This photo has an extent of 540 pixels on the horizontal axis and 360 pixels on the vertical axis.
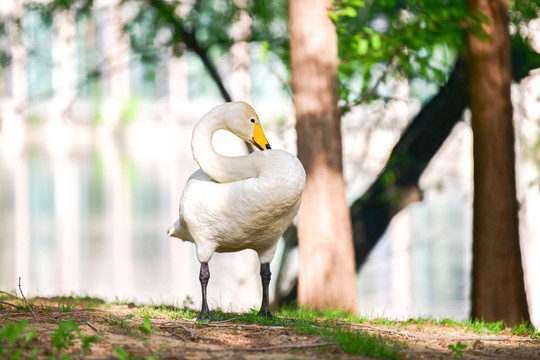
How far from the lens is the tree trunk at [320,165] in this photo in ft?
22.7

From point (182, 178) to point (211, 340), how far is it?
2400cm

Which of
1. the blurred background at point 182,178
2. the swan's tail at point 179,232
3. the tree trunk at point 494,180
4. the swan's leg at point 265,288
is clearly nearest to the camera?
the swan's leg at point 265,288

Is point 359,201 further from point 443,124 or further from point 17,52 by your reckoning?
point 17,52

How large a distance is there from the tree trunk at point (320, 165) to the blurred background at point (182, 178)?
0.44 m

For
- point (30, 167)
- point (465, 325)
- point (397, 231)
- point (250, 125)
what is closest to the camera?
point (250, 125)

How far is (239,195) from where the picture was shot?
4.70m

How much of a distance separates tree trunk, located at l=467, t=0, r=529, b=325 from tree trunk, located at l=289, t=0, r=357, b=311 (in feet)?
5.76

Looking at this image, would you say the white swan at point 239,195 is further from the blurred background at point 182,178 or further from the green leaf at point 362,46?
the green leaf at point 362,46

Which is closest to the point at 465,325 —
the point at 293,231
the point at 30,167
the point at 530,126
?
the point at 293,231

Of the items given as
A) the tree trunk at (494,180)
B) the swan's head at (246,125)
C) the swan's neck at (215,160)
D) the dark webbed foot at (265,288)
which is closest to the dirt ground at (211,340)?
the dark webbed foot at (265,288)

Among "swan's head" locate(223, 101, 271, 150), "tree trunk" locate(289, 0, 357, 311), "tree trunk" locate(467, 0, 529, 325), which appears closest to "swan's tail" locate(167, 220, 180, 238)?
"swan's head" locate(223, 101, 271, 150)

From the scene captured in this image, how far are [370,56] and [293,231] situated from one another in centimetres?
297

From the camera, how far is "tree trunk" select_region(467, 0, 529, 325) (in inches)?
308

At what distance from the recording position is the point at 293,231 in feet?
32.6
